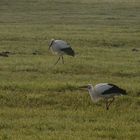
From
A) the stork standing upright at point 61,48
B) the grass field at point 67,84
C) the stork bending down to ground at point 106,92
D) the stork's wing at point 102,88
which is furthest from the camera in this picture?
the stork standing upright at point 61,48

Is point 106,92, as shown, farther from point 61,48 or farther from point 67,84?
point 61,48

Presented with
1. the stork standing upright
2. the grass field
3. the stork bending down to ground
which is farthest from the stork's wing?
the stork standing upright

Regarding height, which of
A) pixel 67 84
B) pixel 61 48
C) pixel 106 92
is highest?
pixel 106 92

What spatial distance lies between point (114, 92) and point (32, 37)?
2026 cm

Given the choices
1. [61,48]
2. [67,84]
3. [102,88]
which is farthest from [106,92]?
[61,48]

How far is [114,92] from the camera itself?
13602 millimetres

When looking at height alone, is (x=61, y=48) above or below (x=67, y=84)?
below

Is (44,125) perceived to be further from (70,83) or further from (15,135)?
(70,83)

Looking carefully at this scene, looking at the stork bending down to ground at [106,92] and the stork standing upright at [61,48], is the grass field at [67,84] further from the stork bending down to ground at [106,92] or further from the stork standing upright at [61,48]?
the stork standing upright at [61,48]

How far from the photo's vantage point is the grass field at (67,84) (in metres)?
11.6

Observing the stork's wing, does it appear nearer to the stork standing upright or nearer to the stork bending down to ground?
the stork bending down to ground

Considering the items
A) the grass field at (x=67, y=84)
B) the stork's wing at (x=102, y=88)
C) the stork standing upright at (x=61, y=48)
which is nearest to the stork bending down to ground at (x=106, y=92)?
the stork's wing at (x=102, y=88)

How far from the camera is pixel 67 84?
666 inches

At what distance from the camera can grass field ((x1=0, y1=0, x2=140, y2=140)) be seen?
1164 centimetres
